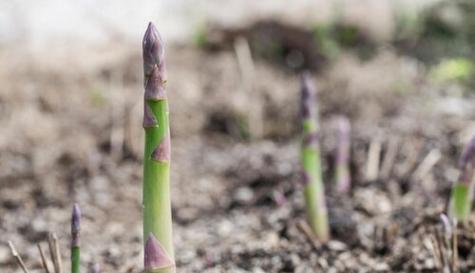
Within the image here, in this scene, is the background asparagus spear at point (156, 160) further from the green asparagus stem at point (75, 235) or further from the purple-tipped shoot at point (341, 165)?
the purple-tipped shoot at point (341, 165)

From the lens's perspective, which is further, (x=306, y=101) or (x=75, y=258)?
(x=306, y=101)

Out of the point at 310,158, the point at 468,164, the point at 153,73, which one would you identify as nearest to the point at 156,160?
the point at 153,73

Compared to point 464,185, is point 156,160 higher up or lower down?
higher up

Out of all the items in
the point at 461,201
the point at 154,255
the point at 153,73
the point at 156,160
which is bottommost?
the point at 461,201

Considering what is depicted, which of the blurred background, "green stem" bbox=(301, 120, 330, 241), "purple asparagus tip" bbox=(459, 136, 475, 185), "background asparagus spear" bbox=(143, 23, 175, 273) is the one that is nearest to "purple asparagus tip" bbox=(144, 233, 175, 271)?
"background asparagus spear" bbox=(143, 23, 175, 273)

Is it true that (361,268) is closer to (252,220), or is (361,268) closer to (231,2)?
(252,220)

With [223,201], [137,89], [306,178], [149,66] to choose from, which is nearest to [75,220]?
[149,66]

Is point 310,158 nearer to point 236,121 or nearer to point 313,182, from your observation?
point 313,182
